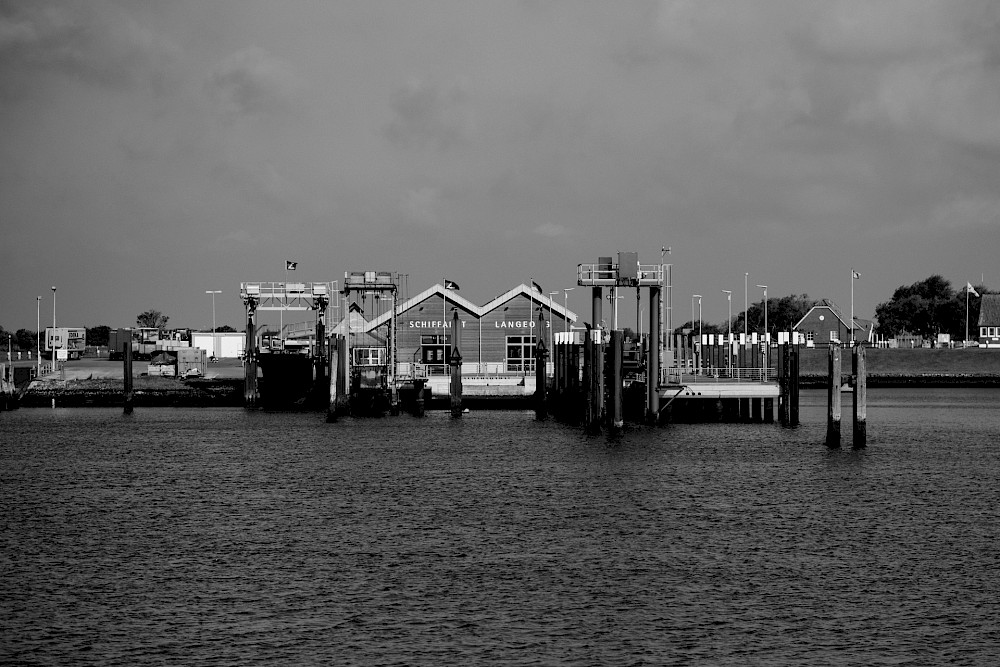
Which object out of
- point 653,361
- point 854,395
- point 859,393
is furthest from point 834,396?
point 653,361

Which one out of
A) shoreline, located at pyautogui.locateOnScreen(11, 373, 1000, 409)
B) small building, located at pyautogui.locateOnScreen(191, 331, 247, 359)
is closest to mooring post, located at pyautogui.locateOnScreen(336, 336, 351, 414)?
shoreline, located at pyautogui.locateOnScreen(11, 373, 1000, 409)

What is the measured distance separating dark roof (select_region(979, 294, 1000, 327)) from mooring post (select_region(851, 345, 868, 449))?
152m

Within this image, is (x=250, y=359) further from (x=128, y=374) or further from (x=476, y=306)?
(x=476, y=306)

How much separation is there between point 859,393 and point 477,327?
55084 mm

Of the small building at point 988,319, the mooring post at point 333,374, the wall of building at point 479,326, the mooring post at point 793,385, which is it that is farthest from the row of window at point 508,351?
the small building at point 988,319

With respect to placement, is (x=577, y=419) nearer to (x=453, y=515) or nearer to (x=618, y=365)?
(x=618, y=365)

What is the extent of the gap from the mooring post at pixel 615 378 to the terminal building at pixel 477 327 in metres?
38.5

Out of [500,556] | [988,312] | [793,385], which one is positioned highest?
[988,312]

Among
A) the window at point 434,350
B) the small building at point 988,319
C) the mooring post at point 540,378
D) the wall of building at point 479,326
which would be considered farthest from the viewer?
the small building at point 988,319

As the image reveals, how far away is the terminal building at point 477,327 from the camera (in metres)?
100

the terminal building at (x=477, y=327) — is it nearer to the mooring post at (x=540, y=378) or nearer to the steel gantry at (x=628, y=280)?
the mooring post at (x=540, y=378)

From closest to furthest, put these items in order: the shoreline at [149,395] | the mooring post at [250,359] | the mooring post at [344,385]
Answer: the mooring post at [344,385]
the mooring post at [250,359]
the shoreline at [149,395]

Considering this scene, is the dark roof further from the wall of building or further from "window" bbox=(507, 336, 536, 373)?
"window" bbox=(507, 336, 536, 373)

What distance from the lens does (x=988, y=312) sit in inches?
7731
